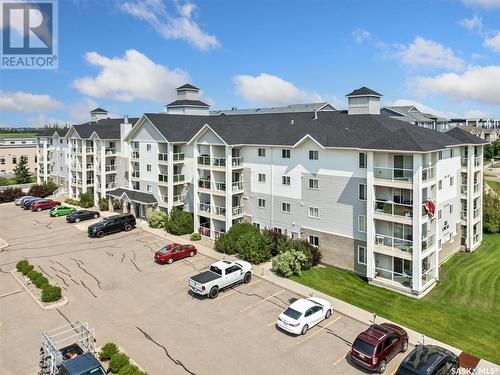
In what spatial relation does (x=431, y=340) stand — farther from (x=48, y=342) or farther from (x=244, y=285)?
(x=48, y=342)

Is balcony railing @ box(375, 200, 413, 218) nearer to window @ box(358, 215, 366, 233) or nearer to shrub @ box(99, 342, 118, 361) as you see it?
window @ box(358, 215, 366, 233)

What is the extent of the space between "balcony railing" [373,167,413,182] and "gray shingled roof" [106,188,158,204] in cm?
2781

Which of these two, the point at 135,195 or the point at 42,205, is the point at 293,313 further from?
the point at 42,205

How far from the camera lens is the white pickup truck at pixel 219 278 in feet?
88.0

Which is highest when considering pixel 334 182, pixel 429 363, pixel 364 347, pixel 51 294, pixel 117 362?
pixel 334 182

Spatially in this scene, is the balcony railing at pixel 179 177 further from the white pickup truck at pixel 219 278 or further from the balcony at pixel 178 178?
the white pickup truck at pixel 219 278

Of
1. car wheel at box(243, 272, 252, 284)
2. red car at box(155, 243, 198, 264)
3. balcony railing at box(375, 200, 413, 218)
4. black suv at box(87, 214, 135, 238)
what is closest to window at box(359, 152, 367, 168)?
balcony railing at box(375, 200, 413, 218)

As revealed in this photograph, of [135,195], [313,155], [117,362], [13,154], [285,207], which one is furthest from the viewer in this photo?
[13,154]

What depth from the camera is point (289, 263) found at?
101 ft

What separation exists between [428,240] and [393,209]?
3.68 metres

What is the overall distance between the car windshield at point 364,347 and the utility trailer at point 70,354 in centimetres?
1212

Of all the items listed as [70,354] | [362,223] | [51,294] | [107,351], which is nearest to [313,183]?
[362,223]

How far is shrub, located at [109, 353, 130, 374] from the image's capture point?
18344mm

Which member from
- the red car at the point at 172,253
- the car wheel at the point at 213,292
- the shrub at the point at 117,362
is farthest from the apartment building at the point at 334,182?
the shrub at the point at 117,362
